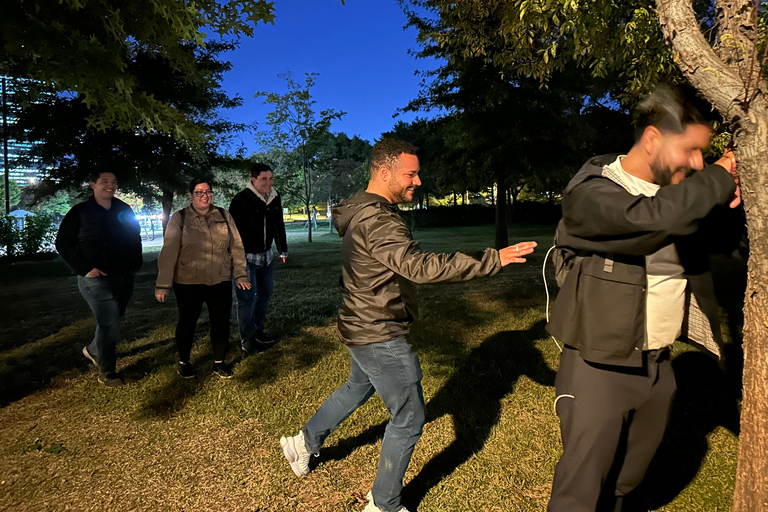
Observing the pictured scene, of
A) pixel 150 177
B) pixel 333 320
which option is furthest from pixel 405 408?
pixel 150 177

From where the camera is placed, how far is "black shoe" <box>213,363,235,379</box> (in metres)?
5.02

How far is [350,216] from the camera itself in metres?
2.51

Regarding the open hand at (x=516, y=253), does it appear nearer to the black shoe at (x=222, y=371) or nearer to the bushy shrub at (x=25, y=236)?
the black shoe at (x=222, y=371)

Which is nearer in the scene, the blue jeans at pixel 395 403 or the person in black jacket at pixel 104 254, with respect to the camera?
the blue jeans at pixel 395 403

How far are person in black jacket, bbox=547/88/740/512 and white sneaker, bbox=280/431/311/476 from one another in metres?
1.73

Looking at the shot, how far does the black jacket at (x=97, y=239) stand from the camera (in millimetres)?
4516

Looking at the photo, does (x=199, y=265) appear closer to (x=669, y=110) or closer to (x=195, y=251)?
(x=195, y=251)

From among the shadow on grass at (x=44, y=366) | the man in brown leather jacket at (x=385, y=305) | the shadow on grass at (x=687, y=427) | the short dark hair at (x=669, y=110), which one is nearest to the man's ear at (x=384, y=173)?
the man in brown leather jacket at (x=385, y=305)

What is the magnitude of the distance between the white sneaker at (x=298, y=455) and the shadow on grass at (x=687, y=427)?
204 cm

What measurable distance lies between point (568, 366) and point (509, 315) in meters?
5.34

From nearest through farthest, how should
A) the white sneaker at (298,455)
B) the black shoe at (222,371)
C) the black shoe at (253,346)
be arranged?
the white sneaker at (298,455), the black shoe at (222,371), the black shoe at (253,346)

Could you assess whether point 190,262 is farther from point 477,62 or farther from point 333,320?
point 477,62

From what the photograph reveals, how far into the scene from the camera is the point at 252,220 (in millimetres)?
5770

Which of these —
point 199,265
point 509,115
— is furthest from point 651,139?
point 509,115
